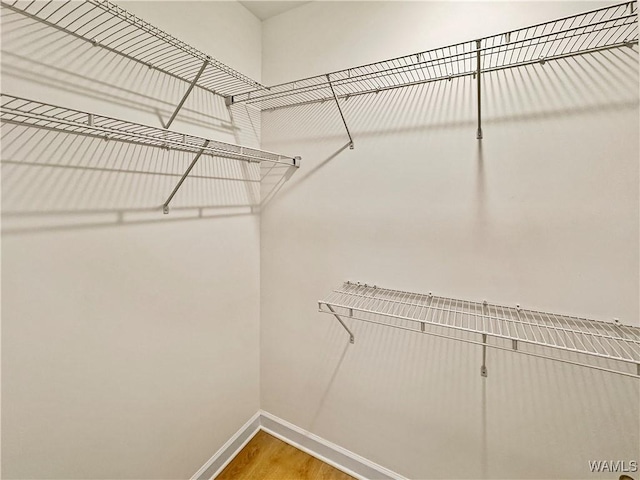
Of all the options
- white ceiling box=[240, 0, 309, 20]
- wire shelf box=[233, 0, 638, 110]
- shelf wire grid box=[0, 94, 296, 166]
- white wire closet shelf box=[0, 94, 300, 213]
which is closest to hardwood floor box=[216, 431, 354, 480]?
white wire closet shelf box=[0, 94, 300, 213]

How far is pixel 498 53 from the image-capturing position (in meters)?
1.12

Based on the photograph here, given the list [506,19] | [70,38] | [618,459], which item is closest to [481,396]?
[618,459]

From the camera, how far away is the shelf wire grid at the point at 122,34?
87cm

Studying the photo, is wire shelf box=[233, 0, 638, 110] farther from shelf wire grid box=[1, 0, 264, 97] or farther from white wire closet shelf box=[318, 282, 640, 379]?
white wire closet shelf box=[318, 282, 640, 379]

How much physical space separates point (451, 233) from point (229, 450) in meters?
1.71

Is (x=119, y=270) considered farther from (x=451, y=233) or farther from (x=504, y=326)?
(x=504, y=326)

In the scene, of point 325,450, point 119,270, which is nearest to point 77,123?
point 119,270

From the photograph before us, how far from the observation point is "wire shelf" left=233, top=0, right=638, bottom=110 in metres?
0.95

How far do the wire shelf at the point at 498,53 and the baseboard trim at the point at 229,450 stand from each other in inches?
76.7

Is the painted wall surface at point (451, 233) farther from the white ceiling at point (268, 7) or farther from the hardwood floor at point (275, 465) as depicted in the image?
the hardwood floor at point (275, 465)

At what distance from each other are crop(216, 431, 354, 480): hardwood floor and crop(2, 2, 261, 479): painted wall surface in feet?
0.61

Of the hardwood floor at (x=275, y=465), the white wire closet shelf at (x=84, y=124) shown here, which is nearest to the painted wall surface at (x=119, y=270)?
the white wire closet shelf at (x=84, y=124)

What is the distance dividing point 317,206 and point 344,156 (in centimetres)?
31

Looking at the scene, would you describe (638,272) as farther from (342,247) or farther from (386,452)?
(386,452)
